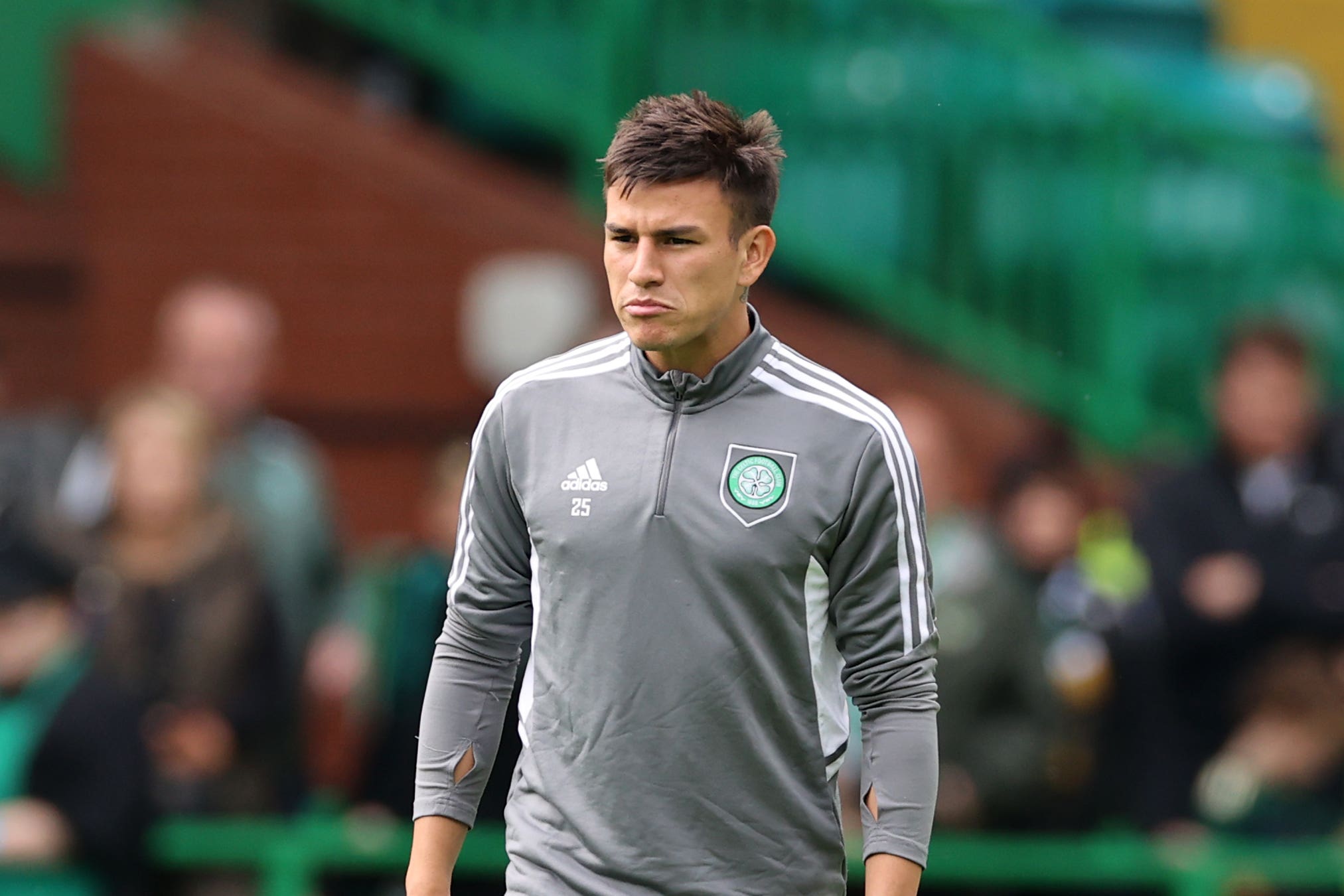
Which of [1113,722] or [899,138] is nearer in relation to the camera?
[1113,722]

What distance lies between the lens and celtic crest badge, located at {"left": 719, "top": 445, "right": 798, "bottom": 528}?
3518mm

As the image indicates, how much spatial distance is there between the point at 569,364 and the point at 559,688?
0.58m

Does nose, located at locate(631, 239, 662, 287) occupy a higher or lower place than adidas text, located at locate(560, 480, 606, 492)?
higher

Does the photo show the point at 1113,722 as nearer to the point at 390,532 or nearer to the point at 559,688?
the point at 390,532

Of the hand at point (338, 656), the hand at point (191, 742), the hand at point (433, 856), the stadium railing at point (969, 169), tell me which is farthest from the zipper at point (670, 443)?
the stadium railing at point (969, 169)

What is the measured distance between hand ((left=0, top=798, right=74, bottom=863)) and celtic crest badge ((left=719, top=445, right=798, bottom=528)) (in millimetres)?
3684

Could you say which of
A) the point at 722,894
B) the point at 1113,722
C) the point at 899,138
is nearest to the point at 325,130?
the point at 899,138

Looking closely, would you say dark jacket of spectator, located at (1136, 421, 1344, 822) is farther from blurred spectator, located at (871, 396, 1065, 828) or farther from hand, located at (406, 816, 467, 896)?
hand, located at (406, 816, 467, 896)

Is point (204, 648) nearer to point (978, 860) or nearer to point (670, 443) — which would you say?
point (978, 860)

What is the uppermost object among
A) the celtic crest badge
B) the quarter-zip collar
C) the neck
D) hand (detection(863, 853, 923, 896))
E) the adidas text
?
the neck

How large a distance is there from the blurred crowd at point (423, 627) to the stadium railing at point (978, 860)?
15cm

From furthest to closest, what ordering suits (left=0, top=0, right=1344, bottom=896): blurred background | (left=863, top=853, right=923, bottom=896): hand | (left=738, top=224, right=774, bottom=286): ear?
(left=0, top=0, right=1344, bottom=896): blurred background → (left=738, top=224, right=774, bottom=286): ear → (left=863, top=853, right=923, bottom=896): hand

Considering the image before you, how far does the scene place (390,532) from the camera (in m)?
8.36

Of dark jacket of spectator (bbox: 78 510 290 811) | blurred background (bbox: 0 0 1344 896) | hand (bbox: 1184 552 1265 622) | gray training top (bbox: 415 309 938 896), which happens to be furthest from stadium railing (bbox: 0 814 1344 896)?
gray training top (bbox: 415 309 938 896)
